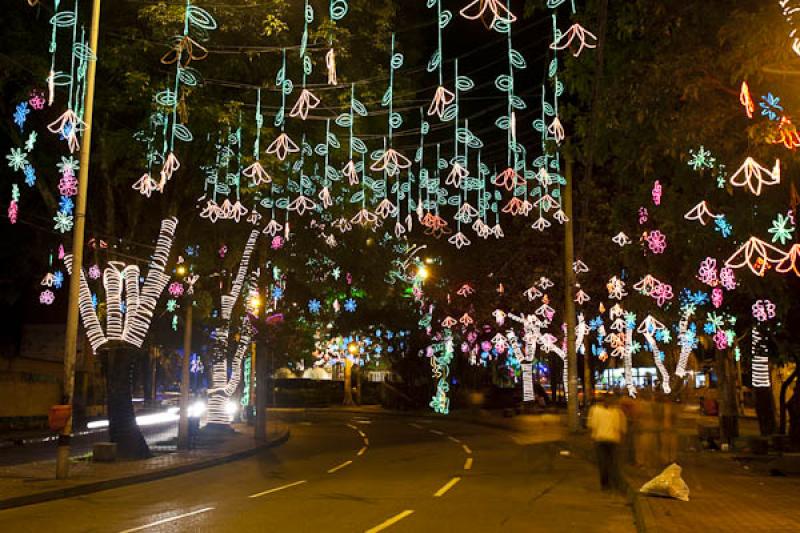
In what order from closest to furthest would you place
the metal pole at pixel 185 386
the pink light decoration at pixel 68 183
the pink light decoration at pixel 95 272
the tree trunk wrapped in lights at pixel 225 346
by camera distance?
the pink light decoration at pixel 68 183 → the pink light decoration at pixel 95 272 → the metal pole at pixel 185 386 → the tree trunk wrapped in lights at pixel 225 346

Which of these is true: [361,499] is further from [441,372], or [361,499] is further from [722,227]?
[441,372]

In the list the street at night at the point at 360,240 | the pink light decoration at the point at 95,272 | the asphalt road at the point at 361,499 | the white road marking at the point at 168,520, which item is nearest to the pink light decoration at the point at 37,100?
the street at night at the point at 360,240

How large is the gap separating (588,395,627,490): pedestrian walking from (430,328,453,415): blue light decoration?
32236mm

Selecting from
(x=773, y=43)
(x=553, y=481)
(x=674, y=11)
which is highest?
(x=674, y=11)

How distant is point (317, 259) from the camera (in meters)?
30.7

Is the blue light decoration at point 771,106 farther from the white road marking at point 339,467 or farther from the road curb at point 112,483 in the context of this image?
the road curb at point 112,483

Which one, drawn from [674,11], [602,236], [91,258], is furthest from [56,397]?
[674,11]

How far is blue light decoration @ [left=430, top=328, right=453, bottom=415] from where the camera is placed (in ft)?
159

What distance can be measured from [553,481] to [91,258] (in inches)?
664

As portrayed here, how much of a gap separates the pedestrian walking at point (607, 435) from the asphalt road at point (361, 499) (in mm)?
545

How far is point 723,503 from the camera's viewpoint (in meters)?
12.6

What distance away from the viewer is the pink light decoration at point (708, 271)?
50.8 ft

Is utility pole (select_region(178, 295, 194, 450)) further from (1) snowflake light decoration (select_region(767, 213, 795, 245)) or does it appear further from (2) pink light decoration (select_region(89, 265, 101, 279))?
(1) snowflake light decoration (select_region(767, 213, 795, 245))

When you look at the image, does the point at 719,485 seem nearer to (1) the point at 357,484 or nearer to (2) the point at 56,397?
(1) the point at 357,484
